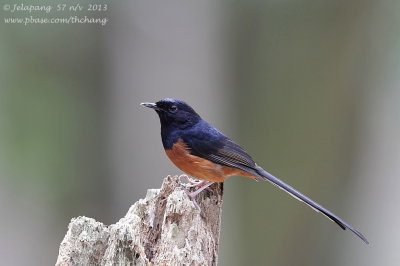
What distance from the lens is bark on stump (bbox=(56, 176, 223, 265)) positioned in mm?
3783

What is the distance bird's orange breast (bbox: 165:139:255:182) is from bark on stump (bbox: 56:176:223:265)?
0.21 m

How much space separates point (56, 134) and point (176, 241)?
6877 millimetres

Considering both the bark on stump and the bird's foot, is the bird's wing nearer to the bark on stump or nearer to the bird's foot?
the bird's foot

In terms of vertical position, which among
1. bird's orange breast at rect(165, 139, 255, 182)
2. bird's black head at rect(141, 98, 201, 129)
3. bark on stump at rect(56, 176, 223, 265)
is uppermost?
bird's black head at rect(141, 98, 201, 129)

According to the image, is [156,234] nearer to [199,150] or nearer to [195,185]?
[195,185]

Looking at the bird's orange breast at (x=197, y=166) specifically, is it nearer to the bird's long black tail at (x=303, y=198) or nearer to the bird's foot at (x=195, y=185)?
the bird's foot at (x=195, y=185)

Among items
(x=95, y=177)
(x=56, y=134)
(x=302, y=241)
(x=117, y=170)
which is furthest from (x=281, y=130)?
(x=56, y=134)

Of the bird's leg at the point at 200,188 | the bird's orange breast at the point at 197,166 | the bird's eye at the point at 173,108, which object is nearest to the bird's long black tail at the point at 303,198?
the bird's orange breast at the point at 197,166

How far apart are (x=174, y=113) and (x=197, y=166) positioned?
1.94ft

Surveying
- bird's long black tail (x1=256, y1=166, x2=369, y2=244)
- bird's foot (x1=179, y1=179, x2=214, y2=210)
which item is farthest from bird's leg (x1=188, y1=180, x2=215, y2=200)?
bird's long black tail (x1=256, y1=166, x2=369, y2=244)

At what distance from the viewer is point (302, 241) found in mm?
8570

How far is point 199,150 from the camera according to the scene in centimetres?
552

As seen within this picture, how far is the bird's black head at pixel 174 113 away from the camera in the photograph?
5616 mm

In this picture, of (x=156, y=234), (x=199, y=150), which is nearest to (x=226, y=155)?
(x=199, y=150)
